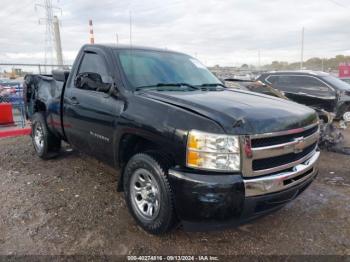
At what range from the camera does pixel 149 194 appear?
327cm

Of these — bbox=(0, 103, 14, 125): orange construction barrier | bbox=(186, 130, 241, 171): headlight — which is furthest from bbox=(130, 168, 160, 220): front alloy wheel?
bbox=(0, 103, 14, 125): orange construction barrier

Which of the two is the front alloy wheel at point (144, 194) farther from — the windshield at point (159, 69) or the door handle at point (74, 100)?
the door handle at point (74, 100)

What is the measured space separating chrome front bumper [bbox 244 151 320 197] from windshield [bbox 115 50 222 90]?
164 cm

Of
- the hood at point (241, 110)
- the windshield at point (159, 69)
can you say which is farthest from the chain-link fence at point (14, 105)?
the hood at point (241, 110)

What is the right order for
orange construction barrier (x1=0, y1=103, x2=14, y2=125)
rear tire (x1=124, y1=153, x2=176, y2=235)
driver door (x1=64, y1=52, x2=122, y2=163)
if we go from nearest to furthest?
rear tire (x1=124, y1=153, x2=176, y2=235) < driver door (x1=64, y1=52, x2=122, y2=163) < orange construction barrier (x1=0, y1=103, x2=14, y2=125)

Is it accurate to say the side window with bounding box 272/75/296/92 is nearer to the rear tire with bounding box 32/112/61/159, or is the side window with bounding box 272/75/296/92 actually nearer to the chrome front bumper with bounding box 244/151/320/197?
the chrome front bumper with bounding box 244/151/320/197

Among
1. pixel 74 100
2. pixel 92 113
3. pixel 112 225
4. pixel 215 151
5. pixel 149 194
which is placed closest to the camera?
pixel 215 151

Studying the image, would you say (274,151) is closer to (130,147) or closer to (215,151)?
(215,151)

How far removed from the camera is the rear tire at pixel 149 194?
116 inches

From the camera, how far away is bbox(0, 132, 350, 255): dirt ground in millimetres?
3131

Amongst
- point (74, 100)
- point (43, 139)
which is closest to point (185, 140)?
point (74, 100)

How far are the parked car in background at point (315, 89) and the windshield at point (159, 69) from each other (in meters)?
4.66

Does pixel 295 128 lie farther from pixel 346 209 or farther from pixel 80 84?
pixel 80 84

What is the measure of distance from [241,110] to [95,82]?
1.83 meters
